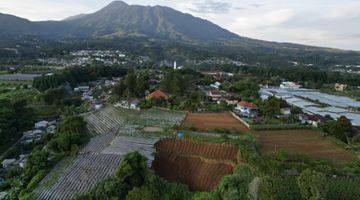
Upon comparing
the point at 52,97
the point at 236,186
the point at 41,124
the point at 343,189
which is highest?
the point at 236,186

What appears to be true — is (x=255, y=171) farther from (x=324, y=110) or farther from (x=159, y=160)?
(x=324, y=110)

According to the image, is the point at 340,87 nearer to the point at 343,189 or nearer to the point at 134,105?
the point at 134,105

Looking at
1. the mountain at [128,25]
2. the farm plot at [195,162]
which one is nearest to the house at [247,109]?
the farm plot at [195,162]

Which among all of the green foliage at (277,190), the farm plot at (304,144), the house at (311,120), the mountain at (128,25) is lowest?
the house at (311,120)

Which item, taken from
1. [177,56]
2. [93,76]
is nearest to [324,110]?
[93,76]

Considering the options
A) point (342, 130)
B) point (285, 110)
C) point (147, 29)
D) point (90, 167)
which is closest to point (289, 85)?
point (285, 110)

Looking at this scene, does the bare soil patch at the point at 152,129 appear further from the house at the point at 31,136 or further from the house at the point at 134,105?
the house at the point at 31,136
